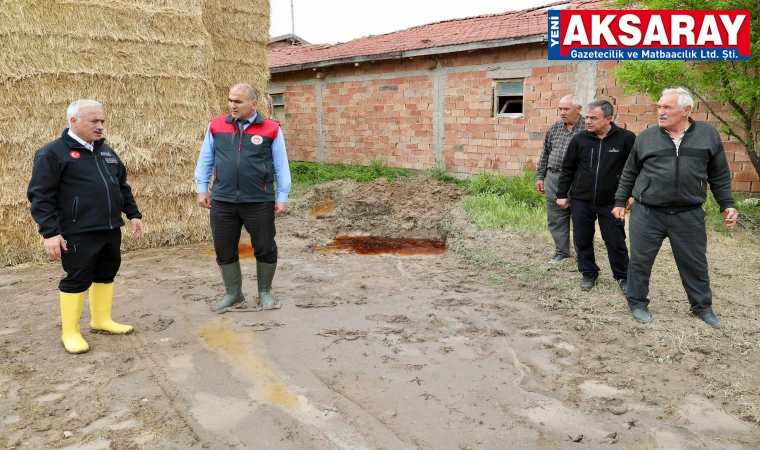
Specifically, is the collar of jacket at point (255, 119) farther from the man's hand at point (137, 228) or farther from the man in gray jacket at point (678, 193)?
the man in gray jacket at point (678, 193)

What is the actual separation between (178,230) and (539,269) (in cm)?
448

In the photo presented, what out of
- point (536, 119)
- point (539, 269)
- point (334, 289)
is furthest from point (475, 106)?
point (334, 289)

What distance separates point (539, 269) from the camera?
586 cm

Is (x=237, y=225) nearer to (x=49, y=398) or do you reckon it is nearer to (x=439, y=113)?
(x=49, y=398)

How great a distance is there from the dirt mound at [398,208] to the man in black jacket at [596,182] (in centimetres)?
295

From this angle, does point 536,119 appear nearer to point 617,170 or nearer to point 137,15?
point 617,170

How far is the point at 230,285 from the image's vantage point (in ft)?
15.8

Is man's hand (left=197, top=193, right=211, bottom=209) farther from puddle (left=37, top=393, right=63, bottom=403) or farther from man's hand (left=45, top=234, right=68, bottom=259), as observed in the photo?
puddle (left=37, top=393, right=63, bottom=403)

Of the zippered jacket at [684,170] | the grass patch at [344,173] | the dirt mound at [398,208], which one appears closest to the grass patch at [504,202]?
the dirt mound at [398,208]

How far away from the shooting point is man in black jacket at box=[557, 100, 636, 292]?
4.94 meters

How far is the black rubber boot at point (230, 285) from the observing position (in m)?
4.77

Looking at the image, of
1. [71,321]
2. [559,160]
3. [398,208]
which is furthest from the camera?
[398,208]

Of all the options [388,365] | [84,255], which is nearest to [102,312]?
[84,255]

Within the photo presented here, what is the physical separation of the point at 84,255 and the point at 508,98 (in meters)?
8.86
